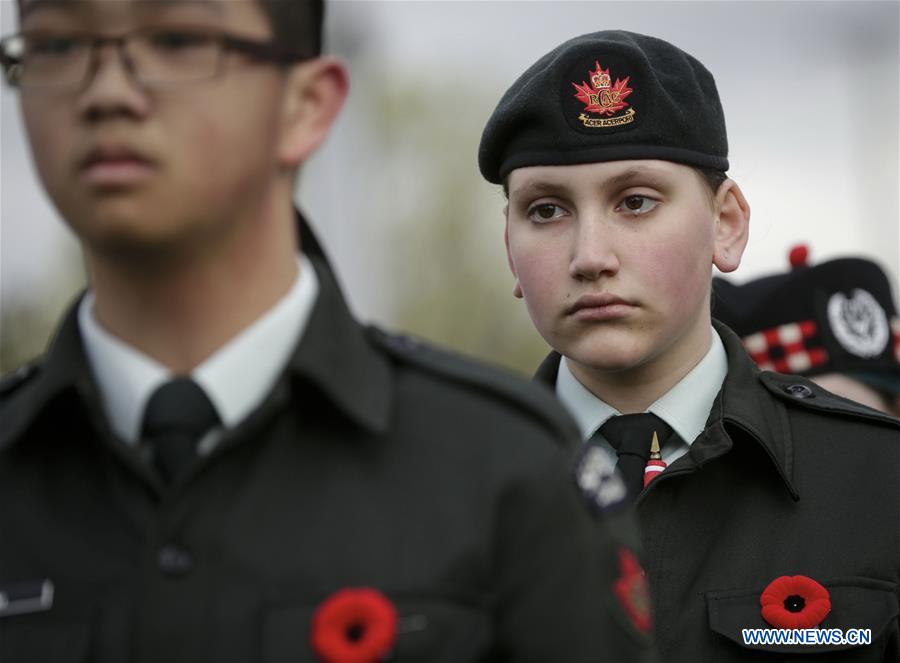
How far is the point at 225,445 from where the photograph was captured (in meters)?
2.42

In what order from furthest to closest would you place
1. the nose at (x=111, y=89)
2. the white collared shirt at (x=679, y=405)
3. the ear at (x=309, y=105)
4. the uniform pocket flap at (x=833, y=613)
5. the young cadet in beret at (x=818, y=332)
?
the young cadet in beret at (x=818, y=332) → the white collared shirt at (x=679, y=405) → the uniform pocket flap at (x=833, y=613) → the ear at (x=309, y=105) → the nose at (x=111, y=89)

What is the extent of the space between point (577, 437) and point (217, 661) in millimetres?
658

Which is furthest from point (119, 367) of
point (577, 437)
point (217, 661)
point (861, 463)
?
point (861, 463)

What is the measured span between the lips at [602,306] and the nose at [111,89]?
170cm

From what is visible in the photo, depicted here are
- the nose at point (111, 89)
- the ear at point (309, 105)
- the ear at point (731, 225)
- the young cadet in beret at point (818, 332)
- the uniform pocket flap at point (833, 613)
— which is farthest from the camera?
the young cadet in beret at point (818, 332)

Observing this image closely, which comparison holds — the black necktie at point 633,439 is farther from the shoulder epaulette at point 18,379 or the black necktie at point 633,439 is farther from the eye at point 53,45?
the eye at point 53,45

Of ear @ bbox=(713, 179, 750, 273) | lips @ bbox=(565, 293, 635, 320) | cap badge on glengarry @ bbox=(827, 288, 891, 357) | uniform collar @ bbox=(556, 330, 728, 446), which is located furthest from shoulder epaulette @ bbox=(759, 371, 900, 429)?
cap badge on glengarry @ bbox=(827, 288, 891, 357)

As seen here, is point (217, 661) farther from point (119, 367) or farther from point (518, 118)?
point (518, 118)

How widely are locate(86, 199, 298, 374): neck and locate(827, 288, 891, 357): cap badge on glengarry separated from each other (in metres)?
3.46

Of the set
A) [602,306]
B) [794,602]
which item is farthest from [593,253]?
[794,602]

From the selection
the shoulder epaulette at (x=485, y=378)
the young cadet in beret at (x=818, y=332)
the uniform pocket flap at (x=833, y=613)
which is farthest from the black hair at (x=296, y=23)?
the young cadet in beret at (x=818, y=332)

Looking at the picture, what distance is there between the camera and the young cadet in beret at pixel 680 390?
12.5 ft

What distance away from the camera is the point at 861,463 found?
4020mm

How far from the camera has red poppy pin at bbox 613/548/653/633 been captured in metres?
2.54
